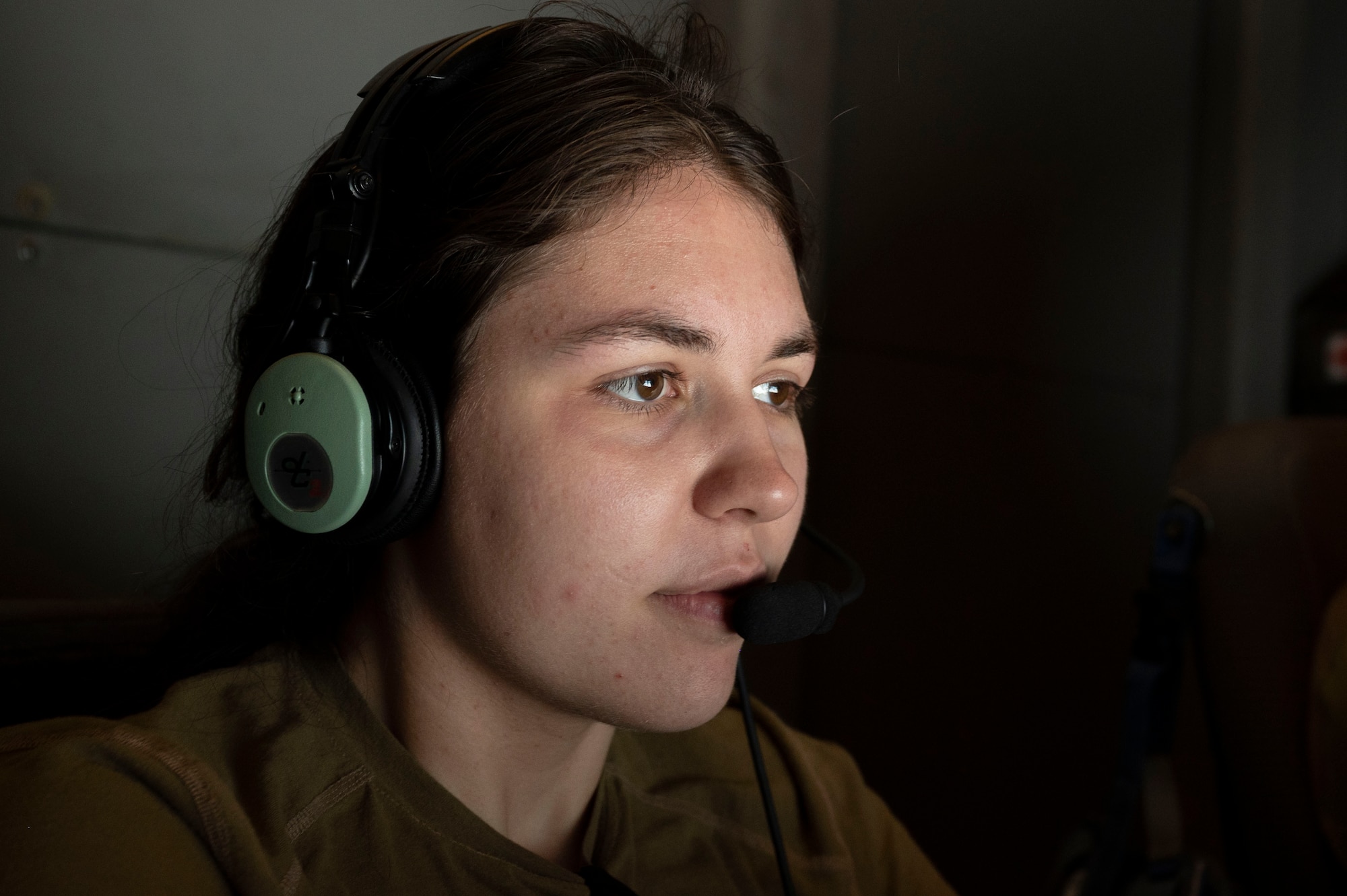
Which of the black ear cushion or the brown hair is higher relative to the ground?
the brown hair

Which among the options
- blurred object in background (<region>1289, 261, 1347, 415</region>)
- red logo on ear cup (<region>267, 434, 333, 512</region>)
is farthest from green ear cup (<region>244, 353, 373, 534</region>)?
blurred object in background (<region>1289, 261, 1347, 415</region>)

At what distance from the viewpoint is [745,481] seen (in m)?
0.68

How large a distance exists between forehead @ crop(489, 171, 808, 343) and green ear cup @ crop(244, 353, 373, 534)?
0.45 feet

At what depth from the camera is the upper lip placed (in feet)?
2.26

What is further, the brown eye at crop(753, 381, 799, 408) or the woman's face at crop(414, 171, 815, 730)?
the brown eye at crop(753, 381, 799, 408)

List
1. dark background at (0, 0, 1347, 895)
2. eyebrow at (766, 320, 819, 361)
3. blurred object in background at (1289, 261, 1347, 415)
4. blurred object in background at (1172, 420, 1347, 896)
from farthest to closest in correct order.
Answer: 1. blurred object in background at (1289, 261, 1347, 415)
2. blurred object in background at (1172, 420, 1347, 896)
3. dark background at (0, 0, 1347, 895)
4. eyebrow at (766, 320, 819, 361)

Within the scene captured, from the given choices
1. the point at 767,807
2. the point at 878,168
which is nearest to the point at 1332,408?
the point at 878,168

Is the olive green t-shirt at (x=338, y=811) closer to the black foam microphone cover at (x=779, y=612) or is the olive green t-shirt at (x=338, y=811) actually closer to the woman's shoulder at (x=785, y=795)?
the woman's shoulder at (x=785, y=795)

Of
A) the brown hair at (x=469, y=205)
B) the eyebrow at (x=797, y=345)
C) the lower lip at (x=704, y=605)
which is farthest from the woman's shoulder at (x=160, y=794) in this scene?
the eyebrow at (x=797, y=345)

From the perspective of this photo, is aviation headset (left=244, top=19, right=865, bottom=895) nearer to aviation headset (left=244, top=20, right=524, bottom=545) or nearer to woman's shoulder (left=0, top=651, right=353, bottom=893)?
aviation headset (left=244, top=20, right=524, bottom=545)

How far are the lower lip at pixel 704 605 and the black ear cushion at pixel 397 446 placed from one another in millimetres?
176

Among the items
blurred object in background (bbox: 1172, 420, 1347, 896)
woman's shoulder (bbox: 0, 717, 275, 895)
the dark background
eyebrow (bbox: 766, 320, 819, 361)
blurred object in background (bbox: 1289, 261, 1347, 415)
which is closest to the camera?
woman's shoulder (bbox: 0, 717, 275, 895)

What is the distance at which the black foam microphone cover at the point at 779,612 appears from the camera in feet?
2.19

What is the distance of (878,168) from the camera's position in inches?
57.8
